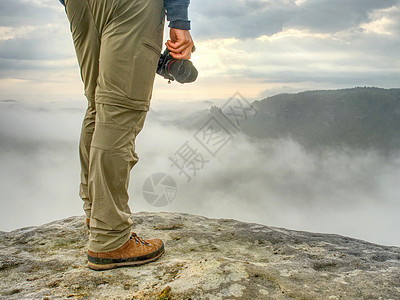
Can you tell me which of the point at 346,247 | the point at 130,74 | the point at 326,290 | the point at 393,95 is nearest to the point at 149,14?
the point at 130,74

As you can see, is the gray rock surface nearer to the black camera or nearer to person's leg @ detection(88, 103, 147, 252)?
person's leg @ detection(88, 103, 147, 252)

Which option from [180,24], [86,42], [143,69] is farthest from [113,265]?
[180,24]

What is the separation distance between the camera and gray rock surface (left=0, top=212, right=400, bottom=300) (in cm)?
245

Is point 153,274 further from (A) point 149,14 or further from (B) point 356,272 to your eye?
(A) point 149,14

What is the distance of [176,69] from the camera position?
121 inches

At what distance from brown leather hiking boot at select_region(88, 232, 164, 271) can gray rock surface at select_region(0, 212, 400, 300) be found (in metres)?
0.08

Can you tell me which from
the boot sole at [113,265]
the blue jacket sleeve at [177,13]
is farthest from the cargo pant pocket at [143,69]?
the boot sole at [113,265]

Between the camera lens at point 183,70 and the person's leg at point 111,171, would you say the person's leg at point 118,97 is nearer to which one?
the person's leg at point 111,171

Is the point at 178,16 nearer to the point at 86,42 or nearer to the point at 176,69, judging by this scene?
the point at 176,69

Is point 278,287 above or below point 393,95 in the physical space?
below

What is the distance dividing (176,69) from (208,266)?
1741 millimetres

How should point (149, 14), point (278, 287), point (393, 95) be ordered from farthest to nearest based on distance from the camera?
point (393, 95)
point (149, 14)
point (278, 287)

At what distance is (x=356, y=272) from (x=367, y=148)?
542 feet

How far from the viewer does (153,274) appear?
2.77 metres
